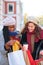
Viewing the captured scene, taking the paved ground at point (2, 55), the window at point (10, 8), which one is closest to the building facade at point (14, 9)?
the window at point (10, 8)

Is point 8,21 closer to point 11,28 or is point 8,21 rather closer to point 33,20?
point 11,28

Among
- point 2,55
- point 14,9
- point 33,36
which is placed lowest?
point 2,55

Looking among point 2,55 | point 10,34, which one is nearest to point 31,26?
point 10,34

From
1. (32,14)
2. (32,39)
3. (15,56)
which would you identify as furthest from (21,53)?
(32,14)

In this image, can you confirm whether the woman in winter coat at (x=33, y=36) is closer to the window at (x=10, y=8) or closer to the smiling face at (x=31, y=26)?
the smiling face at (x=31, y=26)

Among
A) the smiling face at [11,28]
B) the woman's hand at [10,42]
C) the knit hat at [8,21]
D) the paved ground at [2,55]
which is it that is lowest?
the paved ground at [2,55]

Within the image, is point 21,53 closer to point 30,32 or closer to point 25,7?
point 30,32

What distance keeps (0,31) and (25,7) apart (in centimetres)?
21

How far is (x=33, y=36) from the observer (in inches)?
40.0

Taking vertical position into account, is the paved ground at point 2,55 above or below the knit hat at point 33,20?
below

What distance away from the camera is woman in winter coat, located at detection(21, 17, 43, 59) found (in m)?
1.01

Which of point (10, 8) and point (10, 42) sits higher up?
point (10, 8)

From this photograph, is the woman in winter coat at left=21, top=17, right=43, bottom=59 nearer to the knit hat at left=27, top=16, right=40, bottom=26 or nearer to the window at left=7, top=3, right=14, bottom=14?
the knit hat at left=27, top=16, right=40, bottom=26

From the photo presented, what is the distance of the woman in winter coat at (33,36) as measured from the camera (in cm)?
101
